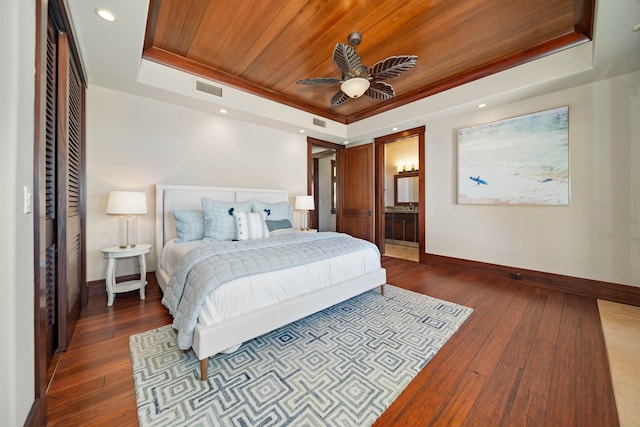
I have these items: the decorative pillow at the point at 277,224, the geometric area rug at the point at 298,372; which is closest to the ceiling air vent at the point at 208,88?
the decorative pillow at the point at 277,224

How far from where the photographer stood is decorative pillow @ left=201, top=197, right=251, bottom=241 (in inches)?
113

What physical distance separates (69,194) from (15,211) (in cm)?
149

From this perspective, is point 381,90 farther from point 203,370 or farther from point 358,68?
point 203,370

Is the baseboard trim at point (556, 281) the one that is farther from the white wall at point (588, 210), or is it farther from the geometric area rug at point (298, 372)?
the geometric area rug at point (298, 372)

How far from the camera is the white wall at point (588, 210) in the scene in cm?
267

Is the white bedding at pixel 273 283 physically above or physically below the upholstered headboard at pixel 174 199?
below

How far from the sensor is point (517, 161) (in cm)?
339

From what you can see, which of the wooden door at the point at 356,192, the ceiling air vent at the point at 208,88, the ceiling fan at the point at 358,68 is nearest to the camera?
the ceiling fan at the point at 358,68

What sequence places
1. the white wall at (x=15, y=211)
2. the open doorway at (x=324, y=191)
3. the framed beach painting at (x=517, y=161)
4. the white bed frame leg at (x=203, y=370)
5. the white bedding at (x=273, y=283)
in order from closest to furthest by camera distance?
the white wall at (x=15, y=211) < the white bed frame leg at (x=203, y=370) < the white bedding at (x=273, y=283) < the framed beach painting at (x=517, y=161) < the open doorway at (x=324, y=191)

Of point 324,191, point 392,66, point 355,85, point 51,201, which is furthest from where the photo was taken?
point 324,191

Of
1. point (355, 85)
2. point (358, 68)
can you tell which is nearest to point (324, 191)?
point (355, 85)

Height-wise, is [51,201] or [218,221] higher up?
[51,201]

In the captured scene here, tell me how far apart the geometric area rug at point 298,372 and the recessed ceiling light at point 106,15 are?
256 cm

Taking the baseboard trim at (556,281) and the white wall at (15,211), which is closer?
the white wall at (15,211)
